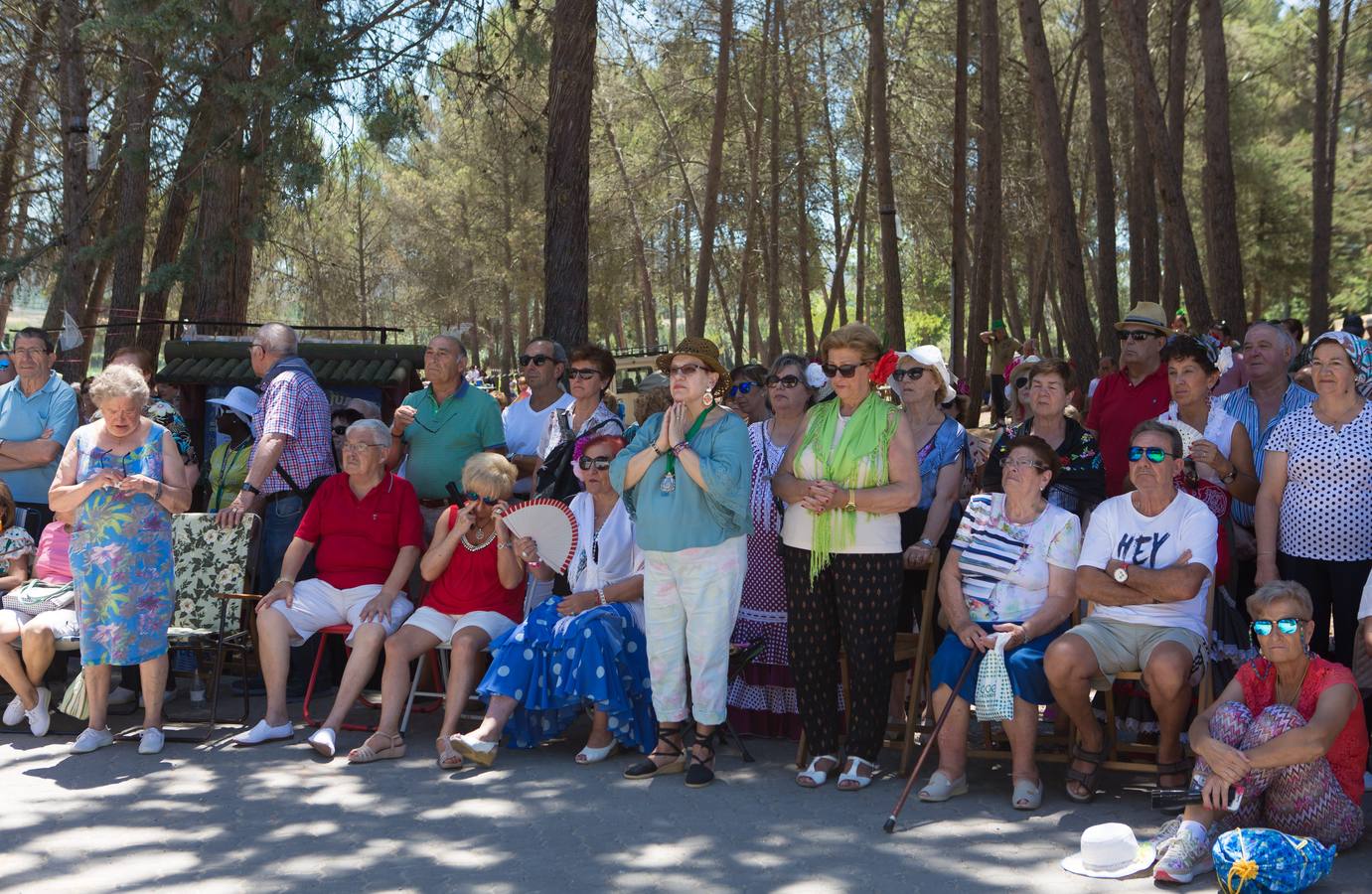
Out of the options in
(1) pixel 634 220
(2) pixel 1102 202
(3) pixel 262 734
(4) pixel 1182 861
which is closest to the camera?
(4) pixel 1182 861

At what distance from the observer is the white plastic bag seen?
5320mm

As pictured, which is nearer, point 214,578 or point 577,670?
point 577,670

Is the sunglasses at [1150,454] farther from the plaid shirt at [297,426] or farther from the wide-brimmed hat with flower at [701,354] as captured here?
the plaid shirt at [297,426]

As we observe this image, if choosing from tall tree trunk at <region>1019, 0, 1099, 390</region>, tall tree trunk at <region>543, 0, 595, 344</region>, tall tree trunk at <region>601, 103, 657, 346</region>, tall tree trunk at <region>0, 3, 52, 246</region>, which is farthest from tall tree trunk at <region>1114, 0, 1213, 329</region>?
tall tree trunk at <region>601, 103, 657, 346</region>

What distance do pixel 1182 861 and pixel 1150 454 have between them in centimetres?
160

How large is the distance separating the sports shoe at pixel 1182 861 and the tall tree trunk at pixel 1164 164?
934 centimetres

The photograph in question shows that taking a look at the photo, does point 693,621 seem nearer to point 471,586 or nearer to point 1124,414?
point 471,586

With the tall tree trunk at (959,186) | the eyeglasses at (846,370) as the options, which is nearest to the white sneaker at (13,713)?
the eyeglasses at (846,370)

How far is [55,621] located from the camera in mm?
6641

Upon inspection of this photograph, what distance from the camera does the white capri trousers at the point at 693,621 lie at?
18.7 ft

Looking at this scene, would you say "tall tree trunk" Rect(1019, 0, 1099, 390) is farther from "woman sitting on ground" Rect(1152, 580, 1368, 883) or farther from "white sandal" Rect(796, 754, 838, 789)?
"woman sitting on ground" Rect(1152, 580, 1368, 883)

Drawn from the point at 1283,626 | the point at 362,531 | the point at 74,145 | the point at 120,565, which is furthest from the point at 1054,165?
the point at 74,145

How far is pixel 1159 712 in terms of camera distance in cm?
520

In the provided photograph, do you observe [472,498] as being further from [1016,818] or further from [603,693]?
[1016,818]
